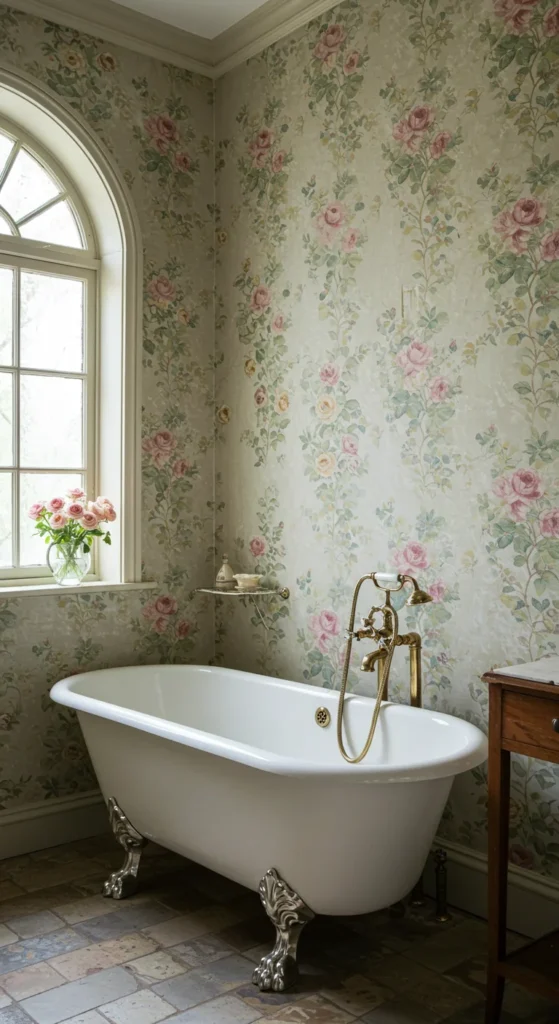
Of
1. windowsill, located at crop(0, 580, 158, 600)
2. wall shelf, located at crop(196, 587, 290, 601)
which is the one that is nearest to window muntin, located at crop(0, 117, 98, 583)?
windowsill, located at crop(0, 580, 158, 600)

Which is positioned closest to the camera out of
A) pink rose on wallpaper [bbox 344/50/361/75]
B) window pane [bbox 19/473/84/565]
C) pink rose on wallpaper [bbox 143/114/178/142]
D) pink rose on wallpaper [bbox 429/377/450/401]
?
pink rose on wallpaper [bbox 429/377/450/401]

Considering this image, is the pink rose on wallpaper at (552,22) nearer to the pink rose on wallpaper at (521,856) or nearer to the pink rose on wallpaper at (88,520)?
the pink rose on wallpaper at (88,520)

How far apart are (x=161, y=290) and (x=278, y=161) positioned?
63 cm

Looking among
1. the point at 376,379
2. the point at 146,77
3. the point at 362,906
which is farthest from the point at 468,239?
the point at 362,906

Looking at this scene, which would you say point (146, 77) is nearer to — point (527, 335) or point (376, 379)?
point (376, 379)

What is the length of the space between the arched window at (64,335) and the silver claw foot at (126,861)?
36.0 inches

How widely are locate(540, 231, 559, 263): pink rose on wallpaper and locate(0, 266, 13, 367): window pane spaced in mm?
1856

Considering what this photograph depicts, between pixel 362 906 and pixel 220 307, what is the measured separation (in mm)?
2271

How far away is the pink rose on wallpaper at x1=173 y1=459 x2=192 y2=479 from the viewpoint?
11.1 ft

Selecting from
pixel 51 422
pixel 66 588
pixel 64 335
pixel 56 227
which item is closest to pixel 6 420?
pixel 51 422

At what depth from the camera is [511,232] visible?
2.37m

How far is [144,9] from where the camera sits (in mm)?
3111

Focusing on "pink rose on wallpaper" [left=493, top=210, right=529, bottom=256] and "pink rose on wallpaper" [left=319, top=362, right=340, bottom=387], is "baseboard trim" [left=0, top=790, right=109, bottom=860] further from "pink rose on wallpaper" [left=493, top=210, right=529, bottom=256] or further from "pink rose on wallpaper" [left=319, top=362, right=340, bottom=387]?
"pink rose on wallpaper" [left=493, top=210, right=529, bottom=256]

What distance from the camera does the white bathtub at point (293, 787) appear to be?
196 cm
